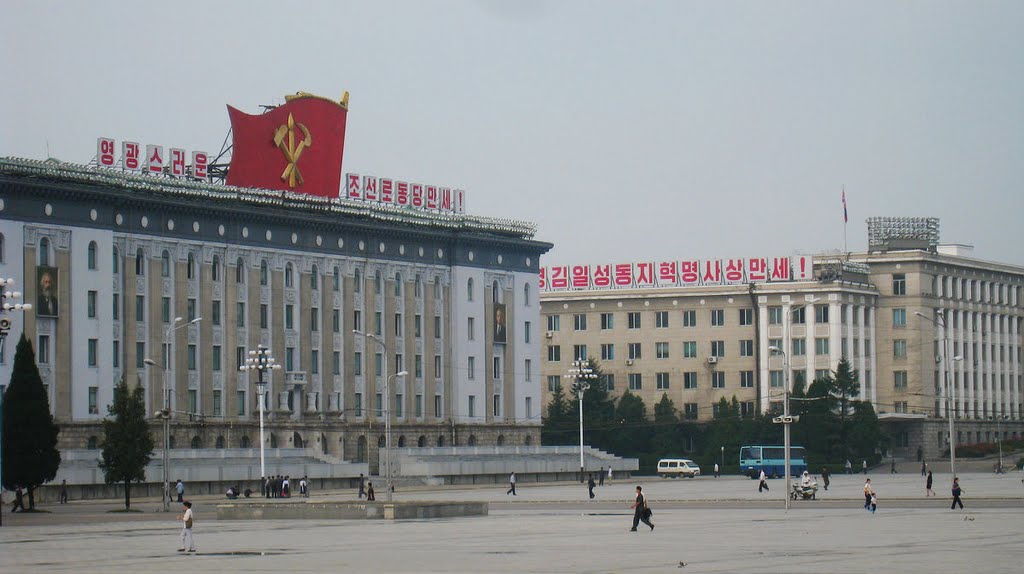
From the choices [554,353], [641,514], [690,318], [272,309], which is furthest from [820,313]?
[641,514]

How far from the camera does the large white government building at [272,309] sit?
104m

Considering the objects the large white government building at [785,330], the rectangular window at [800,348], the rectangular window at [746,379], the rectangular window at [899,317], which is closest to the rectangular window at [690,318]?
the large white government building at [785,330]

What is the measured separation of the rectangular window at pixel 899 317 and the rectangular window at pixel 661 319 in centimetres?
2212

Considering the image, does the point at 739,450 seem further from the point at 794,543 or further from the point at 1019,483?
the point at 794,543

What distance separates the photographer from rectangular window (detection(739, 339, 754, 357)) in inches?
6516

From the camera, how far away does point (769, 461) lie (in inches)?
5256

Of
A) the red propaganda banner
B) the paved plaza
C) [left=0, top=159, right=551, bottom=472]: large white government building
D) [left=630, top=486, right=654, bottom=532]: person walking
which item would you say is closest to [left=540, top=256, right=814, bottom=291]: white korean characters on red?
[left=0, top=159, right=551, bottom=472]: large white government building

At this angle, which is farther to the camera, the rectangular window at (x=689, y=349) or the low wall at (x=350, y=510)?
the rectangular window at (x=689, y=349)

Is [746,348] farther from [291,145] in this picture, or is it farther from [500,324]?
[291,145]

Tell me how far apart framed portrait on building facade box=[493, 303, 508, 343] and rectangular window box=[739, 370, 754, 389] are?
35.2m

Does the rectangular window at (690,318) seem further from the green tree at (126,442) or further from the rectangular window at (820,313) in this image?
the green tree at (126,442)

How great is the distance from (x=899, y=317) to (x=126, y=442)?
332 ft

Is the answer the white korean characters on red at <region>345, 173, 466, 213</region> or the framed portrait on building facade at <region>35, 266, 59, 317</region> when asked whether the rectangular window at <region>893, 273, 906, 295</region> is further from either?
the framed portrait on building facade at <region>35, 266, 59, 317</region>

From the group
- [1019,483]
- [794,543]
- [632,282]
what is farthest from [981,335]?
[794,543]
